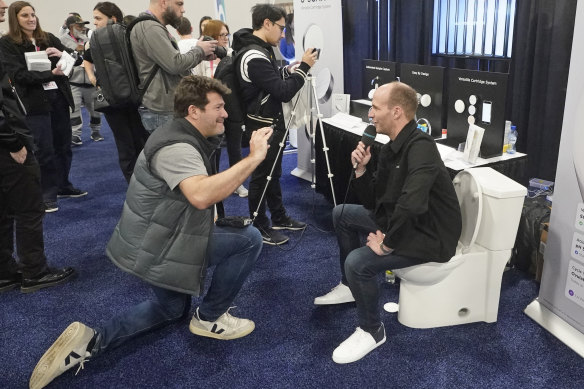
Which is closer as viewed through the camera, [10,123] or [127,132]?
[10,123]

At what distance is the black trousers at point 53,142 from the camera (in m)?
3.64

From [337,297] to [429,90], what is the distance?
1.44m

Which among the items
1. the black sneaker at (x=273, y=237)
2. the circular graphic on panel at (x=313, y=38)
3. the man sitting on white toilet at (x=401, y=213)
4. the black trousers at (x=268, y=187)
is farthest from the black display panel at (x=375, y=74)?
the man sitting on white toilet at (x=401, y=213)

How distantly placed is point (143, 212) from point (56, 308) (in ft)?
3.46

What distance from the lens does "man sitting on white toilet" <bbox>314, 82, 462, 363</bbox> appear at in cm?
191

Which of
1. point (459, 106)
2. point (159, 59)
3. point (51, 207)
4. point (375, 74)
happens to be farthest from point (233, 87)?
point (51, 207)

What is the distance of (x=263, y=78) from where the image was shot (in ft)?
9.42

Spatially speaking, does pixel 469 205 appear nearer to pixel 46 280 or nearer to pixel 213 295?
pixel 213 295

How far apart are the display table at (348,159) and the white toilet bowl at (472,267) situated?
0.36 metres

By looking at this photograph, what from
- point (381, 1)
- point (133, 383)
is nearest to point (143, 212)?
point (133, 383)

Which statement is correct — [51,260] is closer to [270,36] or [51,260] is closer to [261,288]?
[261,288]

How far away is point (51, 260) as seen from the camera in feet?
10.5

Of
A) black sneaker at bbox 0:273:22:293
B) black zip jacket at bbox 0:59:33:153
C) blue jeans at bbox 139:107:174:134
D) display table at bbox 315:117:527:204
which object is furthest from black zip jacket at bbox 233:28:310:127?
black sneaker at bbox 0:273:22:293

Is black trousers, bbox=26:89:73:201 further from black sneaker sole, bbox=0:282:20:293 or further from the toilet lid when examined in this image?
the toilet lid
